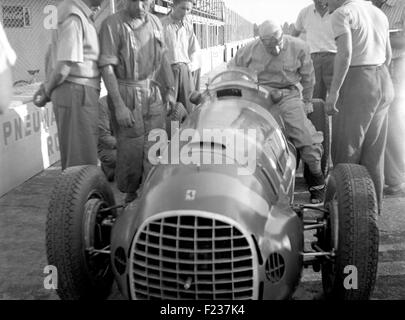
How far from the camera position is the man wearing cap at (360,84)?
153 inches

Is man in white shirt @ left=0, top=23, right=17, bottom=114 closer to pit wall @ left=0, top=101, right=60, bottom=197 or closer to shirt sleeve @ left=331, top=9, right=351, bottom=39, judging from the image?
shirt sleeve @ left=331, top=9, right=351, bottom=39

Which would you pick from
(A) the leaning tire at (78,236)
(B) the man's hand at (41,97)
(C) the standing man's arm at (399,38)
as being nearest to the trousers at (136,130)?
(B) the man's hand at (41,97)

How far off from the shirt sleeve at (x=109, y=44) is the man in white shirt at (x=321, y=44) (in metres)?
3.20

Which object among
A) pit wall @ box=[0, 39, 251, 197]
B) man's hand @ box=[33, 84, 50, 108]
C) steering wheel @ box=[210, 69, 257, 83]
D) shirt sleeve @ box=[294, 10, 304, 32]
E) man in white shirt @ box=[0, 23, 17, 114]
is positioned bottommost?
pit wall @ box=[0, 39, 251, 197]

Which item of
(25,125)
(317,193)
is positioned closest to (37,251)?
(25,125)

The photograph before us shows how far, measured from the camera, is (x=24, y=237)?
4.03m

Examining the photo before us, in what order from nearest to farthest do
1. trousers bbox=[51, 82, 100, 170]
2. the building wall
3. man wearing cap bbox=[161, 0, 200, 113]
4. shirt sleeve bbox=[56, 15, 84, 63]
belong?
shirt sleeve bbox=[56, 15, 84, 63]
trousers bbox=[51, 82, 100, 170]
man wearing cap bbox=[161, 0, 200, 113]
the building wall

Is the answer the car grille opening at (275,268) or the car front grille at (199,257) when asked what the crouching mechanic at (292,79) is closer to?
the car grille opening at (275,268)

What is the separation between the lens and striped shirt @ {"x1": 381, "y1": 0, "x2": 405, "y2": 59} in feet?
16.1

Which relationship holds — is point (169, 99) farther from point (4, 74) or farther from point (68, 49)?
point (4, 74)

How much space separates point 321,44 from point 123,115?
11.0 feet

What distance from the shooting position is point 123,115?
13.0 ft

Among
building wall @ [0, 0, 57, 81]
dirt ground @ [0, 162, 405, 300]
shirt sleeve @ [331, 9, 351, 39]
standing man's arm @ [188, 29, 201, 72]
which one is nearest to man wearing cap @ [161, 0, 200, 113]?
standing man's arm @ [188, 29, 201, 72]

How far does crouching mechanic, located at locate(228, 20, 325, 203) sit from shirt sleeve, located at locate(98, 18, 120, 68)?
128cm
